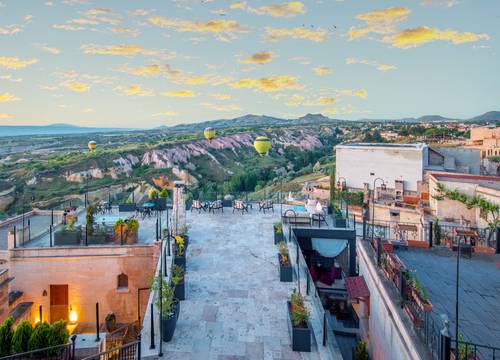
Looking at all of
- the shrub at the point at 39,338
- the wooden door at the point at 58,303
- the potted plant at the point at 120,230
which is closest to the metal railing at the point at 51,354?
the shrub at the point at 39,338

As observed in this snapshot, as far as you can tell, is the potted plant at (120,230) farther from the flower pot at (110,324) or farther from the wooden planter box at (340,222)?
the wooden planter box at (340,222)

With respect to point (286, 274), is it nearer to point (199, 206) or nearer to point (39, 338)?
point (39, 338)

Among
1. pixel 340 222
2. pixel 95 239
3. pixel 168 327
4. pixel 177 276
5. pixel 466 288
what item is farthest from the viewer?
pixel 340 222

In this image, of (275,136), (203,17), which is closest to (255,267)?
(203,17)

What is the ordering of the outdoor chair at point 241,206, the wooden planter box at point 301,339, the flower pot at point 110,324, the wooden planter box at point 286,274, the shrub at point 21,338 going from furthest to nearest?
the outdoor chair at point 241,206, the flower pot at point 110,324, the wooden planter box at point 286,274, the wooden planter box at point 301,339, the shrub at point 21,338

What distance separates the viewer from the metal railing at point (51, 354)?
5.13 metres

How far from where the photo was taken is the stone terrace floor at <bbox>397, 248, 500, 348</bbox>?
552 centimetres

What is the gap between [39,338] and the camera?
5340 millimetres

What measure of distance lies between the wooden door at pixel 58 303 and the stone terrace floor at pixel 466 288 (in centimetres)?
1108

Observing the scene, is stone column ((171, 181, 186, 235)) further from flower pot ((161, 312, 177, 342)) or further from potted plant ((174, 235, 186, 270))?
flower pot ((161, 312, 177, 342))

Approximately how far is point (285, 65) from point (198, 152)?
2644 centimetres

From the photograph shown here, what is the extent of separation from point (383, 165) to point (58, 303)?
28.0 metres

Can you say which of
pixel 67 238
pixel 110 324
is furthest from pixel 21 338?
pixel 67 238

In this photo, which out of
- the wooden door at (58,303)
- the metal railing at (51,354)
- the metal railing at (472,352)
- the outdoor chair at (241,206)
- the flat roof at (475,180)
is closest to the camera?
the metal railing at (472,352)
